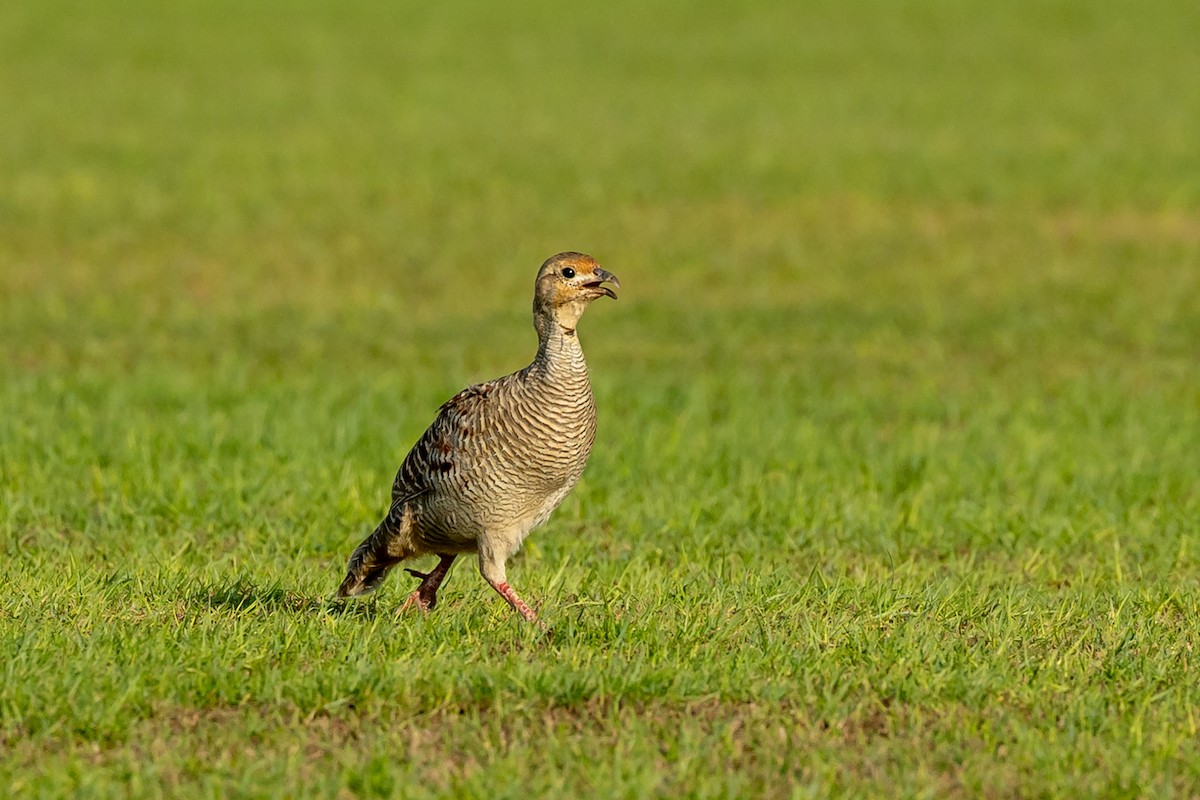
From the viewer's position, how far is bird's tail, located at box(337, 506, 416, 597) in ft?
23.4

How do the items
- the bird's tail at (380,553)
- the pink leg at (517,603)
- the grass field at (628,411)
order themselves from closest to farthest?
1. the grass field at (628,411)
2. the pink leg at (517,603)
3. the bird's tail at (380,553)

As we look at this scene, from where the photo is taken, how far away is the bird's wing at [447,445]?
689 cm

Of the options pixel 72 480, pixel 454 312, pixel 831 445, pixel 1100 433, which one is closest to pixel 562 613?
pixel 72 480

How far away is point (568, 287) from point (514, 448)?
0.64m

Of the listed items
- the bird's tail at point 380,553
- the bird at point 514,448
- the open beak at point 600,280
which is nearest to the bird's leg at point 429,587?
the bird's tail at point 380,553

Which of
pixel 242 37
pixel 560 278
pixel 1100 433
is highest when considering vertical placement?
pixel 242 37

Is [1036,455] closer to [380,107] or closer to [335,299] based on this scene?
[335,299]

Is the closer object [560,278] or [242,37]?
[560,278]

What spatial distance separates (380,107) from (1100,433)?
18.0 m

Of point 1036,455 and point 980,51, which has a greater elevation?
point 980,51

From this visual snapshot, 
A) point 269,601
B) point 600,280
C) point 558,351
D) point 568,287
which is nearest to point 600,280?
point 600,280

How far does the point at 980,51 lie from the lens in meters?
35.2

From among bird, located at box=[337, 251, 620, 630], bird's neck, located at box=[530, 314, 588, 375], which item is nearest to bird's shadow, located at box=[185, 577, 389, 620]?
bird, located at box=[337, 251, 620, 630]

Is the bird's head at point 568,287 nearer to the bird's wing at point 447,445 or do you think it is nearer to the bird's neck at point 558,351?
the bird's neck at point 558,351
